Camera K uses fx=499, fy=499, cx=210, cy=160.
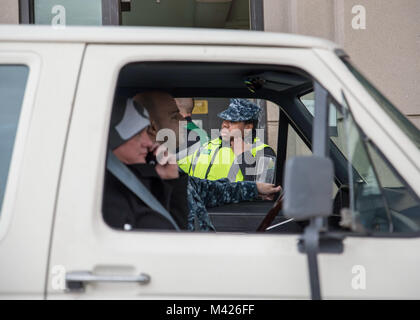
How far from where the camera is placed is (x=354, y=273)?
4.82ft

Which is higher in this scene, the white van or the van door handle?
the white van

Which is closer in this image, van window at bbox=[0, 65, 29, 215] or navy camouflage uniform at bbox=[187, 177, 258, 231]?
van window at bbox=[0, 65, 29, 215]

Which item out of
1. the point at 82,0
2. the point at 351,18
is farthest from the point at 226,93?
the point at 82,0

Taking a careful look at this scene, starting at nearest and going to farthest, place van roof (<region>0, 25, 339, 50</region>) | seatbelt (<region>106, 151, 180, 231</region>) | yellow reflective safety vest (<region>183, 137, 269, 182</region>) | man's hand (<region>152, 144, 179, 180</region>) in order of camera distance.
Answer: van roof (<region>0, 25, 339, 50</region>) < seatbelt (<region>106, 151, 180, 231</region>) < man's hand (<region>152, 144, 179, 180</region>) < yellow reflective safety vest (<region>183, 137, 269, 182</region>)

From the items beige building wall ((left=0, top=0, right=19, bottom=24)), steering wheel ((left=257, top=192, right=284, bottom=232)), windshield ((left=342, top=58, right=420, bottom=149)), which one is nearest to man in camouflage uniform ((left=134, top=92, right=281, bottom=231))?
steering wheel ((left=257, top=192, right=284, bottom=232))

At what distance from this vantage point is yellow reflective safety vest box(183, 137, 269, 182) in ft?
11.4

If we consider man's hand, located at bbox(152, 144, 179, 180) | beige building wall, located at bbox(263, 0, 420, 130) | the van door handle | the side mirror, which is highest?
beige building wall, located at bbox(263, 0, 420, 130)

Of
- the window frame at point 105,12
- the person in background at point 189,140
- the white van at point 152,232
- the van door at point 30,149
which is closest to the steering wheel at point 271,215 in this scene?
the person in background at point 189,140

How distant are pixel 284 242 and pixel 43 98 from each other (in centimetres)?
86

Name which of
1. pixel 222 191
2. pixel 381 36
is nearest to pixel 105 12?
pixel 381 36

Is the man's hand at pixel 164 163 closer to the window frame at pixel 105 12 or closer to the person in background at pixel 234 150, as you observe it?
the person in background at pixel 234 150

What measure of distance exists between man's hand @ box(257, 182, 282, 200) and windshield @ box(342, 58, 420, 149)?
1.06 m

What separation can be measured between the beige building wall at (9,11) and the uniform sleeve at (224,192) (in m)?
4.53

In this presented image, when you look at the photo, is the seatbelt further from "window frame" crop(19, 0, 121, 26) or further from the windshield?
"window frame" crop(19, 0, 121, 26)
